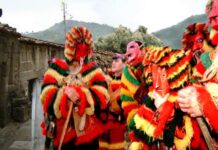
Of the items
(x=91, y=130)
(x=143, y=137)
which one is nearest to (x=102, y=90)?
(x=91, y=130)

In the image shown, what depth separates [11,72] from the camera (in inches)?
482

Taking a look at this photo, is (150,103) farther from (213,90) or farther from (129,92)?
(213,90)

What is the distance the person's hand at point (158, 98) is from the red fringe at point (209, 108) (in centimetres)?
64

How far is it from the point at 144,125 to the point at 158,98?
274 mm

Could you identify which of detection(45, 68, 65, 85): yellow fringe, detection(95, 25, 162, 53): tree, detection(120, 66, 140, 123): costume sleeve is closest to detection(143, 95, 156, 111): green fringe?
detection(120, 66, 140, 123): costume sleeve

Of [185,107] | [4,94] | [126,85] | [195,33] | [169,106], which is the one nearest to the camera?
[185,107]

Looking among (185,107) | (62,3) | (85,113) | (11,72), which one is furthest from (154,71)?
(62,3)

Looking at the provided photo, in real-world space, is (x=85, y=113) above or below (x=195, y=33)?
below

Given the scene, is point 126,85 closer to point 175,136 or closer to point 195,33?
point 175,136

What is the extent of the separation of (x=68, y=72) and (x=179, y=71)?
2.10 m

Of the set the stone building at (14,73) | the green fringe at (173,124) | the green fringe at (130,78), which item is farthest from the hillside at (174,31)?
the green fringe at (173,124)

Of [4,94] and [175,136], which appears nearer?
[175,136]

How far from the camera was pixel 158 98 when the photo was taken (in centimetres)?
A: 345

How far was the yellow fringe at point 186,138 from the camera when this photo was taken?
124 inches
